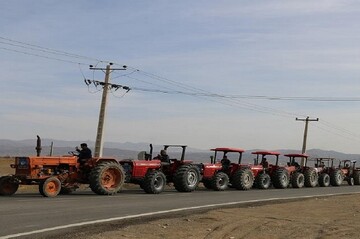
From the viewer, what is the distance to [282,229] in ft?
36.3

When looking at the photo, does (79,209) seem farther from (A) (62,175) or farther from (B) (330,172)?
(B) (330,172)

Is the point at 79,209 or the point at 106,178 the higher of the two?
the point at 106,178

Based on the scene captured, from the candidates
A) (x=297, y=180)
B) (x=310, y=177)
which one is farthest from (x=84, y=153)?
(x=310, y=177)

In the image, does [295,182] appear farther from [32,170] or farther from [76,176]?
[32,170]

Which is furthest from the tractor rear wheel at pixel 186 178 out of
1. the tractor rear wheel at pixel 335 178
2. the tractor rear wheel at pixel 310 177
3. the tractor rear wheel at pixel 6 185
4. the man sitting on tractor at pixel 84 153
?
the tractor rear wheel at pixel 335 178

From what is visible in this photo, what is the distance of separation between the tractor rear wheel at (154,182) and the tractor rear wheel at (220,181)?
334 cm

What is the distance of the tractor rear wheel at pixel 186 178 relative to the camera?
67.8 feet

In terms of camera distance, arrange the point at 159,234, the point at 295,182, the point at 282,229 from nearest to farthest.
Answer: the point at 159,234 < the point at 282,229 < the point at 295,182

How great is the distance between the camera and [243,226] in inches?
445

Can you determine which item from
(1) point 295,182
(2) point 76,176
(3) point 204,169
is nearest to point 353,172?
(1) point 295,182

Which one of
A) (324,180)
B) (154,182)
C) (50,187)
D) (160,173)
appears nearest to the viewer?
(50,187)

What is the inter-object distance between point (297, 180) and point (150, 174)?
1071cm

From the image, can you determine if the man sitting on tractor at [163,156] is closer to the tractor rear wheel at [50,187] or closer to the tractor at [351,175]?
the tractor rear wheel at [50,187]

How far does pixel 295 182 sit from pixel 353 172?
8.97 metres
